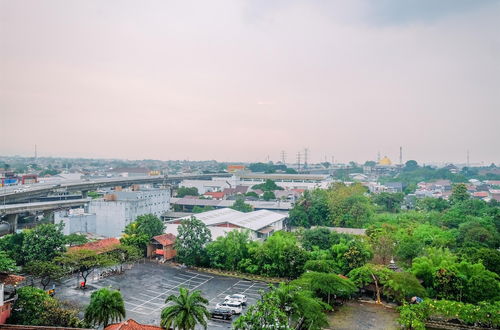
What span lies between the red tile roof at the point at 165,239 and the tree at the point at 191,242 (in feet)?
5.07

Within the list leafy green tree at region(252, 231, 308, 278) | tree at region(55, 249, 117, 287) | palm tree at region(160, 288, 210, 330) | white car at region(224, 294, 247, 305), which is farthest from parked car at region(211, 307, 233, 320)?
tree at region(55, 249, 117, 287)

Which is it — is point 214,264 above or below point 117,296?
below

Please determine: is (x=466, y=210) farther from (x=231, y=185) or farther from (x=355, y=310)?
(x=231, y=185)

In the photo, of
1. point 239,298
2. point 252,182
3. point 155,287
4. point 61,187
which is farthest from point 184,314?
point 252,182

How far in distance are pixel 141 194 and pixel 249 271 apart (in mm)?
19821

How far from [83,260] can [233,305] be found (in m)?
8.88

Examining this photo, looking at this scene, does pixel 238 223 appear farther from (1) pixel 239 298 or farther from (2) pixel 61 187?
(2) pixel 61 187

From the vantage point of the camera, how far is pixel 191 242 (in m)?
26.2

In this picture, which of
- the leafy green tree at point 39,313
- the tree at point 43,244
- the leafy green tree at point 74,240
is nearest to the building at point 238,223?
the leafy green tree at point 74,240

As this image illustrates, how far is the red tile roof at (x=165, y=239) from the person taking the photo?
27.9 metres

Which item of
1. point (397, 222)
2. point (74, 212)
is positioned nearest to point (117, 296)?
point (74, 212)

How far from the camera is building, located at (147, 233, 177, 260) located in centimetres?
2789

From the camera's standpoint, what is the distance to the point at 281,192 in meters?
65.9

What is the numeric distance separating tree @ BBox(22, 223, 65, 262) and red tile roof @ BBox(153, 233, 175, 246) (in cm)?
665
